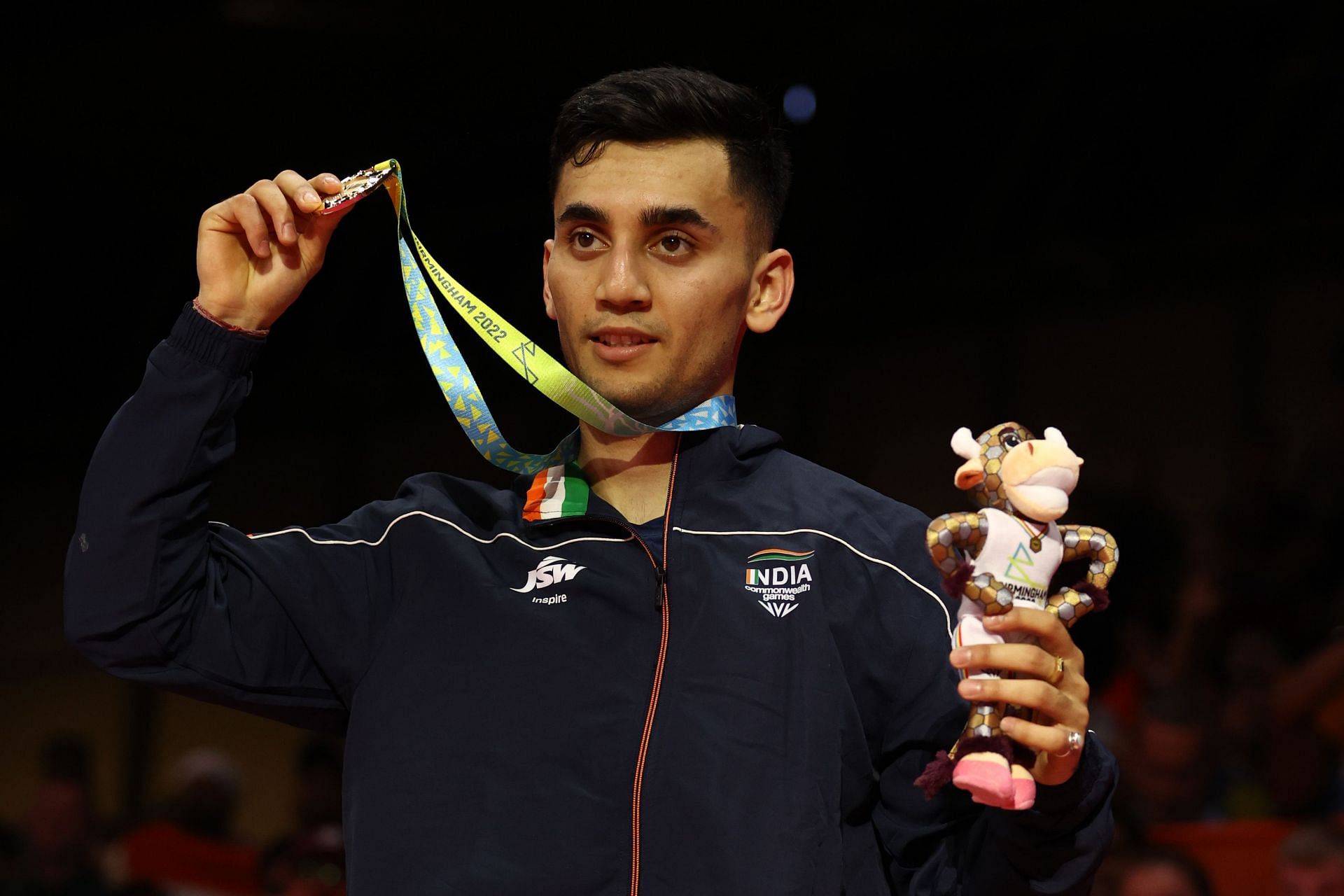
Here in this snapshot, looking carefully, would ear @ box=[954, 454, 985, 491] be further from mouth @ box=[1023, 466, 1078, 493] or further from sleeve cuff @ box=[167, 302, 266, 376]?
sleeve cuff @ box=[167, 302, 266, 376]

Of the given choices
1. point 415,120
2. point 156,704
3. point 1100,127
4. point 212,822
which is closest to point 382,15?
point 415,120

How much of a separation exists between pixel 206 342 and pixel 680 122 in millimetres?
694

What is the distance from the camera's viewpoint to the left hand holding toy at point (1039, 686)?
1692mm

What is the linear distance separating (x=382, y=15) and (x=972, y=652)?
4.74 metres

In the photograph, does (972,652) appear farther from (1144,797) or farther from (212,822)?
(212,822)

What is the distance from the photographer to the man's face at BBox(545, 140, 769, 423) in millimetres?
2135

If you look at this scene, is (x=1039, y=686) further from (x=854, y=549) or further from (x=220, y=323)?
(x=220, y=323)

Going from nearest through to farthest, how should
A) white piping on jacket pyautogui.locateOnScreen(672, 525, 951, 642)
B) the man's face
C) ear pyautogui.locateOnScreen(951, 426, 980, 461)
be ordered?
ear pyautogui.locateOnScreen(951, 426, 980, 461) → white piping on jacket pyautogui.locateOnScreen(672, 525, 951, 642) → the man's face

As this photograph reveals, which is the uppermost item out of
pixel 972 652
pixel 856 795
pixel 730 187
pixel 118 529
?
pixel 730 187

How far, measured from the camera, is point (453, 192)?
719cm

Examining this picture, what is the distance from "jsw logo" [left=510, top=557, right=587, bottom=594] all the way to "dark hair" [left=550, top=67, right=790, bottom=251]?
535 millimetres

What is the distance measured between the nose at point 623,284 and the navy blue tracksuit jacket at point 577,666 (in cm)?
21

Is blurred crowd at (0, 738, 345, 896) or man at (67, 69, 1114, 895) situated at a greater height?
man at (67, 69, 1114, 895)

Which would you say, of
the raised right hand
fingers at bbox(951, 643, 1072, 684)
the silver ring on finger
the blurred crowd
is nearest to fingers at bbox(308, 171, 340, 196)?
the raised right hand
